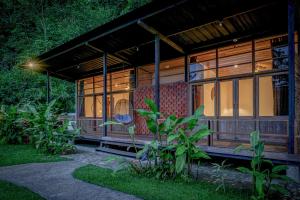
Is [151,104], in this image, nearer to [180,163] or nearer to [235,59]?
[180,163]

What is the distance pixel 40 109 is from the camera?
916 centimetres

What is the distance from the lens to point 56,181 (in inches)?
187

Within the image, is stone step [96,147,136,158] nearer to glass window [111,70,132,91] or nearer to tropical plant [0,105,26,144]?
glass window [111,70,132,91]

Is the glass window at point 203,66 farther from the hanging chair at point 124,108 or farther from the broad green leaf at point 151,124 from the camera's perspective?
the broad green leaf at point 151,124

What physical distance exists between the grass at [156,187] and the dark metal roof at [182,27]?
3977mm

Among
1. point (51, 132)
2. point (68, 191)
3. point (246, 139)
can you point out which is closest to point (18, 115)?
point (51, 132)

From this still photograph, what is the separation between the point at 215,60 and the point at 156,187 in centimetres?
535

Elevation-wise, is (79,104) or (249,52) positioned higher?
(249,52)

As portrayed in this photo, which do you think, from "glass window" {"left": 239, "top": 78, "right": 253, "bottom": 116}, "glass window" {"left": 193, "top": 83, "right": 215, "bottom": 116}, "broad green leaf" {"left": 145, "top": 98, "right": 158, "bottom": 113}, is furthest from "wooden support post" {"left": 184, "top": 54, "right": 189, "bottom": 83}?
"broad green leaf" {"left": 145, "top": 98, "right": 158, "bottom": 113}

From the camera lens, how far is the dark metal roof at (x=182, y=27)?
5.64 meters

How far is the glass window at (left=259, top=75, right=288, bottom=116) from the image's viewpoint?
21.8 feet

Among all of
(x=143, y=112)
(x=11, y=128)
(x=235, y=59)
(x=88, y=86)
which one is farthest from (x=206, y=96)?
(x=11, y=128)

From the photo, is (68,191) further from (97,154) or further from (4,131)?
(4,131)

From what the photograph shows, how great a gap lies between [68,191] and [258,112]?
5719 mm
